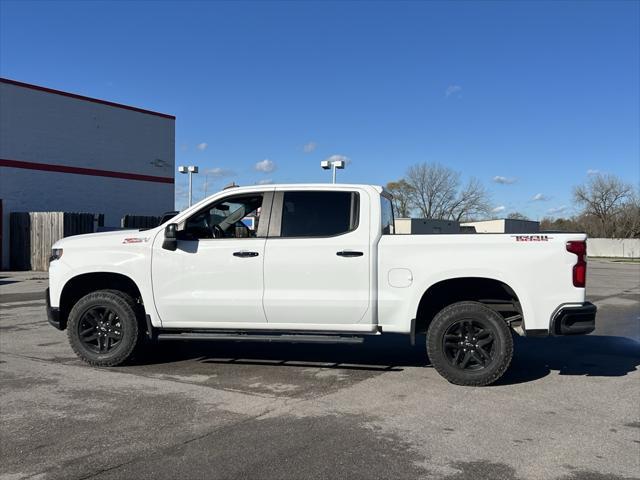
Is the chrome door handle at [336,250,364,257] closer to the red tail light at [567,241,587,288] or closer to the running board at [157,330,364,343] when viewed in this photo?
the running board at [157,330,364,343]

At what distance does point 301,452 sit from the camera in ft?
13.4

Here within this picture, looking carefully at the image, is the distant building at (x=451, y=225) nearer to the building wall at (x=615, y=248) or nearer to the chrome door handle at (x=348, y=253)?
the building wall at (x=615, y=248)

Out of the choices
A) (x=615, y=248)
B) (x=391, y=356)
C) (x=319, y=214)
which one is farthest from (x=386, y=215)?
(x=615, y=248)

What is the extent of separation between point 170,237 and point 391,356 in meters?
3.31

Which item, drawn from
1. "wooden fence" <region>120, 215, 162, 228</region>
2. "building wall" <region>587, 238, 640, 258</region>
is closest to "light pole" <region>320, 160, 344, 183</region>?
"wooden fence" <region>120, 215, 162, 228</region>

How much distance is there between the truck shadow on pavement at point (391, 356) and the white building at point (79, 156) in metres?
20.6

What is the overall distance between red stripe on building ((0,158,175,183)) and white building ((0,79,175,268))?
0.04 metres

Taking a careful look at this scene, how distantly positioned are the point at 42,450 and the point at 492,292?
464cm

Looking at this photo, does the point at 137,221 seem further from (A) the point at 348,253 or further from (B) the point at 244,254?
(A) the point at 348,253

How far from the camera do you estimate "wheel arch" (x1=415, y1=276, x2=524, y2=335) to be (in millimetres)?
5984

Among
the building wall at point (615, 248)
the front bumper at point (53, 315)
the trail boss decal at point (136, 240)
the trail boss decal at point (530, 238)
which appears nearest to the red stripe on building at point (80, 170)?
the front bumper at point (53, 315)

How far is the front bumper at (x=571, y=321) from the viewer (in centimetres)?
566

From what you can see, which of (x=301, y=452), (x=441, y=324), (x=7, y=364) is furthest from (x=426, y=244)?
Answer: (x=7, y=364)

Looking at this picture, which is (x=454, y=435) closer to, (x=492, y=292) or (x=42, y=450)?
(x=492, y=292)
